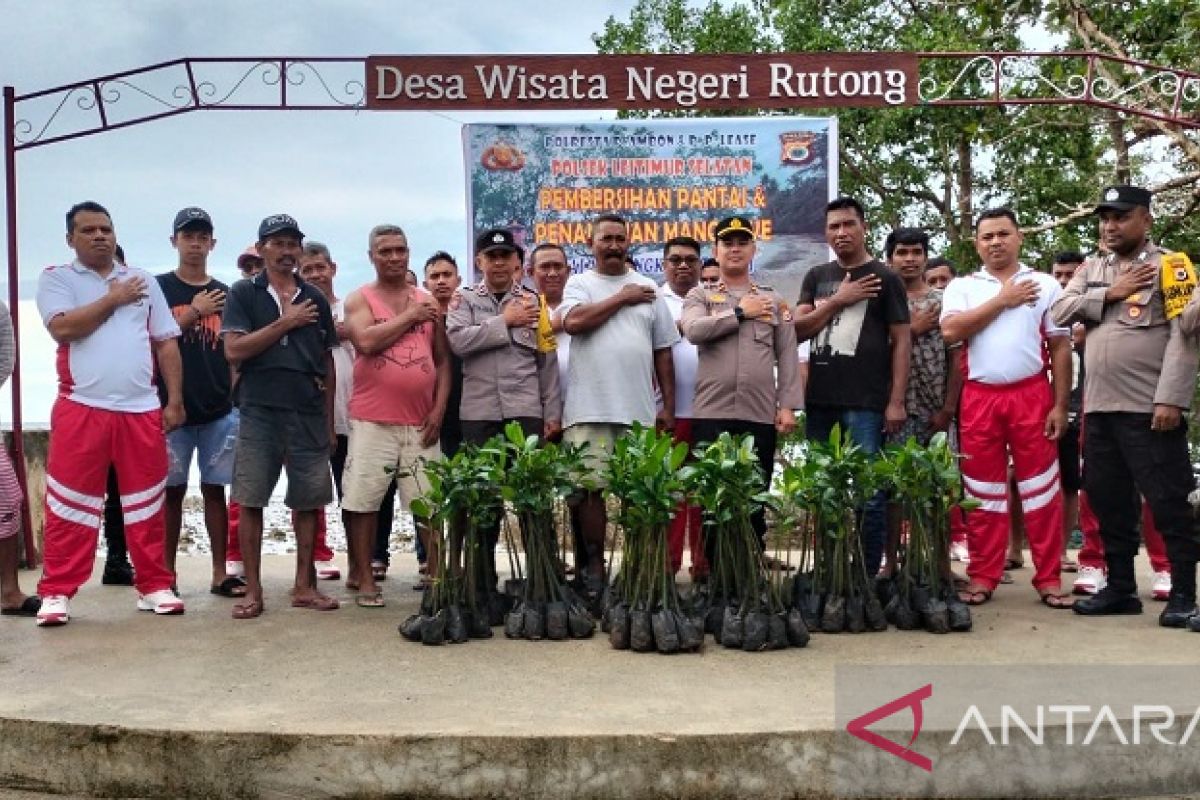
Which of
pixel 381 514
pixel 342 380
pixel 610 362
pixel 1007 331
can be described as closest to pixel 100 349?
pixel 342 380

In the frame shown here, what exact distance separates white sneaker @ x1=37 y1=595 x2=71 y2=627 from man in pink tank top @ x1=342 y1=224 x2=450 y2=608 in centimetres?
136

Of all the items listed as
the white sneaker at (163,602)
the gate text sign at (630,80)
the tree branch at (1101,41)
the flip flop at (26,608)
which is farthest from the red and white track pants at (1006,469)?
the tree branch at (1101,41)

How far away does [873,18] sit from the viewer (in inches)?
648

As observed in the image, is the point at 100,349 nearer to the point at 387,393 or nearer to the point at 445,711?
the point at 387,393

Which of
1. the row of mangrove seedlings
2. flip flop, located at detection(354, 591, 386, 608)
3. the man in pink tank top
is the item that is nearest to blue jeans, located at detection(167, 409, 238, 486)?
the man in pink tank top

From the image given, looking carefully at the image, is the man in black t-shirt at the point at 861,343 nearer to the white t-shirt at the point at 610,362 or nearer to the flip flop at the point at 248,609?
the white t-shirt at the point at 610,362

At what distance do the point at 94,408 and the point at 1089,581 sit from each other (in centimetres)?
501

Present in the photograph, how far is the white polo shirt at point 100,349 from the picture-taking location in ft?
19.4

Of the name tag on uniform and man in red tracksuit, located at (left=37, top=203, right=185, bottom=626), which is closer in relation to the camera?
the name tag on uniform

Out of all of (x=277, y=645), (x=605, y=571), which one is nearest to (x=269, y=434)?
(x=277, y=645)

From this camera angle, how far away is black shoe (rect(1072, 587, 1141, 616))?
6.06 metres

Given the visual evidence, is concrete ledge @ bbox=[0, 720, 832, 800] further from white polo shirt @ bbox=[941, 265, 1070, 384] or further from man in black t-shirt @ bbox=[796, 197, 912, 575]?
white polo shirt @ bbox=[941, 265, 1070, 384]

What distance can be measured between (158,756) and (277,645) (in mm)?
1348

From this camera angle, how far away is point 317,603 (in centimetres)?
627
